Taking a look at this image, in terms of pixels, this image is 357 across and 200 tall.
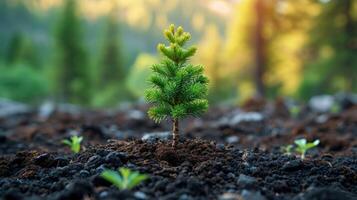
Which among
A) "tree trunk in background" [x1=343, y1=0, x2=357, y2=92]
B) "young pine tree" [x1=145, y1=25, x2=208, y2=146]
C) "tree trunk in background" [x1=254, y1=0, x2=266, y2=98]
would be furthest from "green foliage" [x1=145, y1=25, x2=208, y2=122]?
"tree trunk in background" [x1=343, y1=0, x2=357, y2=92]

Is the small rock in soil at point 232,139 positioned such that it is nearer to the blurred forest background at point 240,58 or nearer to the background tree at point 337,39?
the blurred forest background at point 240,58

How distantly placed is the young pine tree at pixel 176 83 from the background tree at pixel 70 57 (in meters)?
40.4

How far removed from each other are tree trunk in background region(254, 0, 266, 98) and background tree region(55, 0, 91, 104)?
20.0 meters

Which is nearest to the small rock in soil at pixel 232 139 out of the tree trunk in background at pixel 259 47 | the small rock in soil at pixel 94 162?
the small rock in soil at pixel 94 162

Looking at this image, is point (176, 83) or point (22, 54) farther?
point (22, 54)

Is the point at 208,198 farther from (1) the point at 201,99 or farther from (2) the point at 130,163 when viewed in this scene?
(1) the point at 201,99

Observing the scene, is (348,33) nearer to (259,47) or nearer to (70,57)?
(259,47)

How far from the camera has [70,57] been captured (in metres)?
44.4

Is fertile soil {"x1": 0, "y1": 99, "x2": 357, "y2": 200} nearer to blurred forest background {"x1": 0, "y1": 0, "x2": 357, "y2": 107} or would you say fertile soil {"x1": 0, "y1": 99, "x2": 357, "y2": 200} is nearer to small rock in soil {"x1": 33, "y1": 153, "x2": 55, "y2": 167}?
small rock in soil {"x1": 33, "y1": 153, "x2": 55, "y2": 167}

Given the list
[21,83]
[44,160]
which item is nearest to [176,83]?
[44,160]

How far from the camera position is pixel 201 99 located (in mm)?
4191

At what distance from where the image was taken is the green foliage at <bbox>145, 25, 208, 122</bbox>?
4047 mm

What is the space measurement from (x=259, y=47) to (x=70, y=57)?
21341 mm

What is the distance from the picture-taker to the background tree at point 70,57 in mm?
44125
